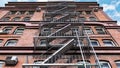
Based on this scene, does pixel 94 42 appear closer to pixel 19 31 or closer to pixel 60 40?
pixel 60 40

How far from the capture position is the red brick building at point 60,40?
46.9 ft

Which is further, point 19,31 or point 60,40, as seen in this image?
point 19,31

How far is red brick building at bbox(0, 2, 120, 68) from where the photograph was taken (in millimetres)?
14290

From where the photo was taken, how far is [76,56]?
15328 mm

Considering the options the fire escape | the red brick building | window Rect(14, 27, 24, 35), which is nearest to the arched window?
the red brick building

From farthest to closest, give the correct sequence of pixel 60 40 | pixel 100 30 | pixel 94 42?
pixel 100 30 < pixel 94 42 < pixel 60 40

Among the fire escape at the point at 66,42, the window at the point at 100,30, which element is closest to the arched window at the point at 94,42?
the fire escape at the point at 66,42

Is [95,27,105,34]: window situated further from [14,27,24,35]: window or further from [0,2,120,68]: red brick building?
[14,27,24,35]: window

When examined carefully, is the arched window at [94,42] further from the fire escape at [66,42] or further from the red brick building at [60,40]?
the fire escape at [66,42]

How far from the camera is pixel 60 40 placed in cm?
1692

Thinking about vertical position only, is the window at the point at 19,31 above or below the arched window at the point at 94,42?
above

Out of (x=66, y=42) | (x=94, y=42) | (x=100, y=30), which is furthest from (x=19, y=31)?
(x=100, y=30)

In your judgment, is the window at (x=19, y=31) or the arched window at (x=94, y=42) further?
the window at (x=19, y=31)

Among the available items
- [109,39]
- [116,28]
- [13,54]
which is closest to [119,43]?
[109,39]
